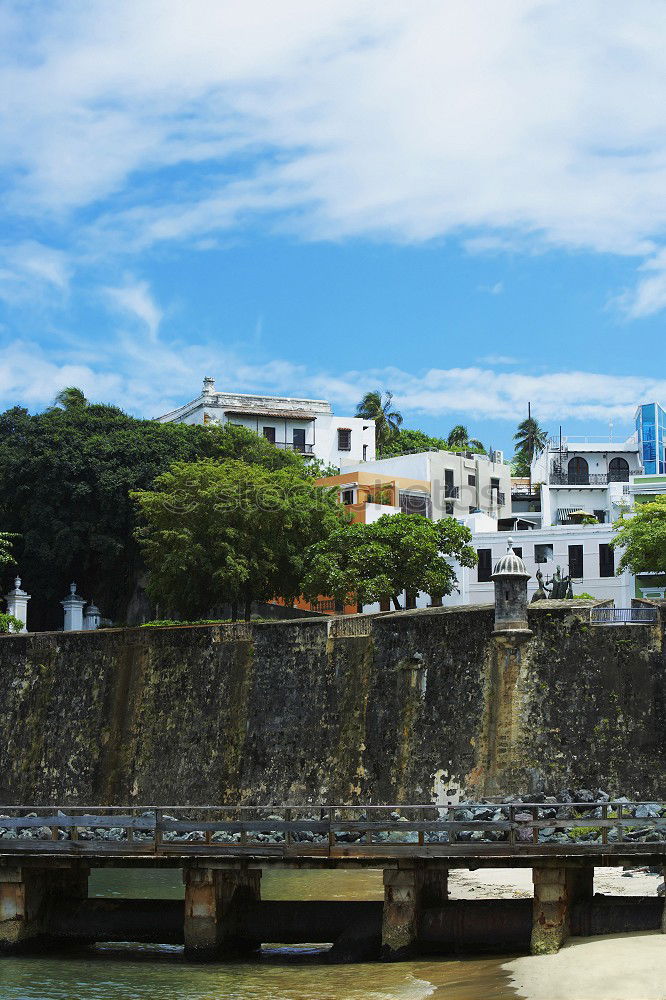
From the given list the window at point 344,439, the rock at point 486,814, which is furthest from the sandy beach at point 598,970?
the window at point 344,439

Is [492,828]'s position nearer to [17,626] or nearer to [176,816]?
[176,816]

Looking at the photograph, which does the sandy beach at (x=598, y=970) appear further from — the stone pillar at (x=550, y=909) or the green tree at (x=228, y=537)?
the green tree at (x=228, y=537)

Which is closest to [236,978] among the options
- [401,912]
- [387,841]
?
[401,912]

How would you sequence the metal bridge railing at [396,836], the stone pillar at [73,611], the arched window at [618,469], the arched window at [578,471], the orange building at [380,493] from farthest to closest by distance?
the arched window at [578,471] → the arched window at [618,469] → the orange building at [380,493] → the stone pillar at [73,611] → the metal bridge railing at [396,836]

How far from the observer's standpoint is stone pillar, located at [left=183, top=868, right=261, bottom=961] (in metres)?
30.3

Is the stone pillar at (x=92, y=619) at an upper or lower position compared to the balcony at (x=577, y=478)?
lower

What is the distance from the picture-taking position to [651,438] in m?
81.7

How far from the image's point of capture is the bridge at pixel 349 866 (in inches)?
1126

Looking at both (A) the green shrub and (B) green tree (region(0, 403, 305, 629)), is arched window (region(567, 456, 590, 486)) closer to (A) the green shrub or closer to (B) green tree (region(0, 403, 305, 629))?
(B) green tree (region(0, 403, 305, 629))

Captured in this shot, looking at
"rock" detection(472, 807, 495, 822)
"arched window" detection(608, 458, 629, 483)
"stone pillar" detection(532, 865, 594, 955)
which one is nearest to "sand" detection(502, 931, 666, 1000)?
"stone pillar" detection(532, 865, 594, 955)

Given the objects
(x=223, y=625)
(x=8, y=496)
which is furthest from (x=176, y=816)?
(x=8, y=496)

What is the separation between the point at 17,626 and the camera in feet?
208

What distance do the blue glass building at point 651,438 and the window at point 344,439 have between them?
57.3 feet

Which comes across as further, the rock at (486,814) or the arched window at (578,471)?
the arched window at (578,471)
